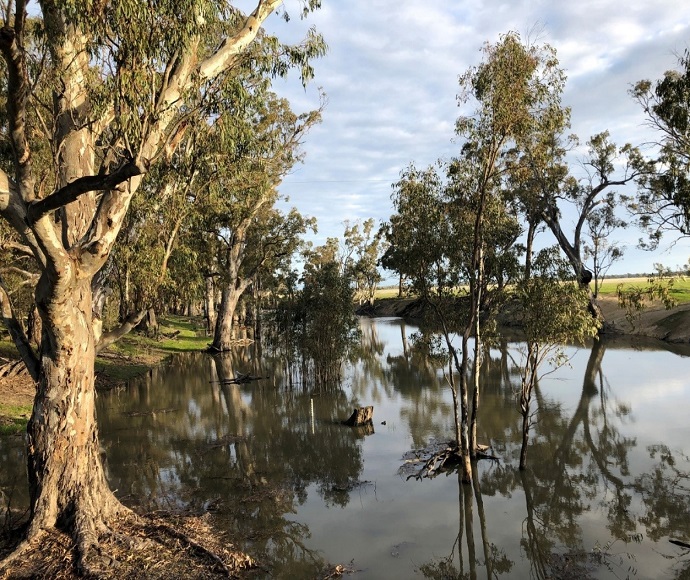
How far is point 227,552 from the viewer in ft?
25.8

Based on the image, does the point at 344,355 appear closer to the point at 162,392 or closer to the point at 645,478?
the point at 162,392

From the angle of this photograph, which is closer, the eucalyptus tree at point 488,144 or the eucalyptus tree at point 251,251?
the eucalyptus tree at point 488,144

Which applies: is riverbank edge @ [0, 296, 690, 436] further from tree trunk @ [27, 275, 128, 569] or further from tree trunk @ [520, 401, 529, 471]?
tree trunk @ [27, 275, 128, 569]

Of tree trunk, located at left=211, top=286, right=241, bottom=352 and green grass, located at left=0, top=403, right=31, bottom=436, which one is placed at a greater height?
tree trunk, located at left=211, top=286, right=241, bottom=352

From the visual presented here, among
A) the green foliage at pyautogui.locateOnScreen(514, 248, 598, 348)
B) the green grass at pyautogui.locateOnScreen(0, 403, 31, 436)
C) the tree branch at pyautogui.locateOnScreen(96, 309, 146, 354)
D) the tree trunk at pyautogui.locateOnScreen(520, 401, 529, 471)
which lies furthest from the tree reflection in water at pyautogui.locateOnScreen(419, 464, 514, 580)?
the green grass at pyautogui.locateOnScreen(0, 403, 31, 436)

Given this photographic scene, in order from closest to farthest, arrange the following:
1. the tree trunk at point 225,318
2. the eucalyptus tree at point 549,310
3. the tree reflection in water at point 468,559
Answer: the tree reflection in water at point 468,559
the eucalyptus tree at point 549,310
the tree trunk at point 225,318

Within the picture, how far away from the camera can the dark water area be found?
878 centimetres

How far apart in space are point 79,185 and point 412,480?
31.8 feet

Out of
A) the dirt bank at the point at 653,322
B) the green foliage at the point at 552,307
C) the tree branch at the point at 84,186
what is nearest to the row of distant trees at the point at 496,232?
the green foliage at the point at 552,307

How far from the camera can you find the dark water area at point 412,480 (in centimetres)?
878

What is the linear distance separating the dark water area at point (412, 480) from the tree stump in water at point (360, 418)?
1.27ft

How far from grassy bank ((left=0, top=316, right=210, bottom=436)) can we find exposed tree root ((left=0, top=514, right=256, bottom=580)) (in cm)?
1009

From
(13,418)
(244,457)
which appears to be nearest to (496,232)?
(244,457)

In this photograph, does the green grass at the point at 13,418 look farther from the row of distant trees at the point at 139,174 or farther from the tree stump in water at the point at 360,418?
the tree stump in water at the point at 360,418
